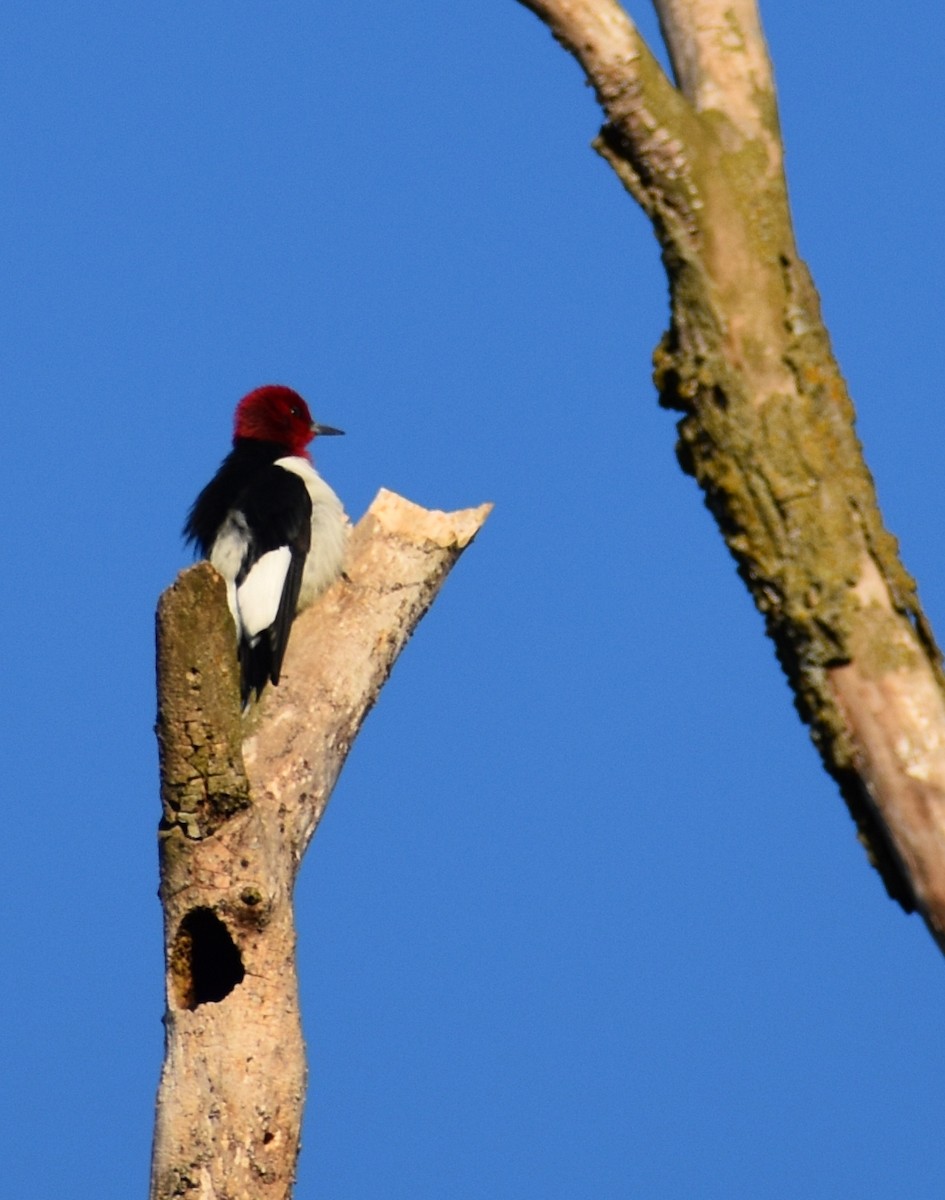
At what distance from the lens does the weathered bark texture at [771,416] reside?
101 inches

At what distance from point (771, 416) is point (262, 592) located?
11.1 ft

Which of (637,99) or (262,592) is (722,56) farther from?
(262,592)

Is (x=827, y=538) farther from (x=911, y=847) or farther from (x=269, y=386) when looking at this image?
(x=269, y=386)

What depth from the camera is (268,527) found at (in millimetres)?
6168

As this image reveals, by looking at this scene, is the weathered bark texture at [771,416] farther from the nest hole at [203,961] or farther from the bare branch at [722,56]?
the nest hole at [203,961]

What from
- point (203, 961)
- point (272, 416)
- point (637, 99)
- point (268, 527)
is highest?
point (272, 416)

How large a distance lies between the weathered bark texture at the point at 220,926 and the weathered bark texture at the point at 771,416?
1.83 metres

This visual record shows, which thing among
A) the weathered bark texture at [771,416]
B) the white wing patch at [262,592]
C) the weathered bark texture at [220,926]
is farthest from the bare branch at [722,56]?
the white wing patch at [262,592]

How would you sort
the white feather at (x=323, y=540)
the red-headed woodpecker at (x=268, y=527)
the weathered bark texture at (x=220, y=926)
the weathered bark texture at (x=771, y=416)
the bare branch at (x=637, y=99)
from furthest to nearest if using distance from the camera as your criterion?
the white feather at (x=323, y=540) → the red-headed woodpecker at (x=268, y=527) → the weathered bark texture at (x=220, y=926) → the bare branch at (x=637, y=99) → the weathered bark texture at (x=771, y=416)

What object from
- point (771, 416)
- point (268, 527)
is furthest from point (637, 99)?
point (268, 527)

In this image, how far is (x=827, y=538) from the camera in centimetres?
264

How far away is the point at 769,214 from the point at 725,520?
512 millimetres

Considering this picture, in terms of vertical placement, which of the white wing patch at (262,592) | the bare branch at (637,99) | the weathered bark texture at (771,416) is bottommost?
the weathered bark texture at (771,416)

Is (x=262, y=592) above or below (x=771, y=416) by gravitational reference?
above
